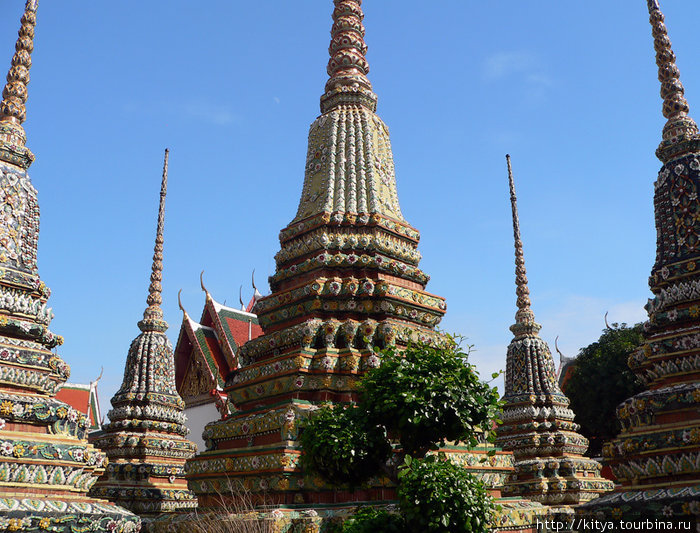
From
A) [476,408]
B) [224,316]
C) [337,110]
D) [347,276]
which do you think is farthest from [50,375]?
[224,316]

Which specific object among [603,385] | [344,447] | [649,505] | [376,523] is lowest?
[376,523]

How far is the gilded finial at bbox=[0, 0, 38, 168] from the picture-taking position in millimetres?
8211

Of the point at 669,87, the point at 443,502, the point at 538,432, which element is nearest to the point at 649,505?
the point at 443,502

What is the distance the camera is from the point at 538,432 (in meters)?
14.2

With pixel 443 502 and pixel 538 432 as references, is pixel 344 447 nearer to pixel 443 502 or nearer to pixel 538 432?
pixel 443 502

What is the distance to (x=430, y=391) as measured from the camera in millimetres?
6133

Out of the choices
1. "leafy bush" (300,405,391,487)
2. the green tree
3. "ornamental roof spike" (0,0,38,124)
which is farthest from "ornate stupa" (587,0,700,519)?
"ornamental roof spike" (0,0,38,124)

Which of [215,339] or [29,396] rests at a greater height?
[215,339]

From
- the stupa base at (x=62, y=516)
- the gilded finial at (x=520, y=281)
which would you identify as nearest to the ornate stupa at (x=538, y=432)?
the gilded finial at (x=520, y=281)

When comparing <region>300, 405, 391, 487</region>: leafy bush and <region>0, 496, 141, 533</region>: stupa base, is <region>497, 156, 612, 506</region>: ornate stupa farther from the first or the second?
<region>0, 496, 141, 533</region>: stupa base

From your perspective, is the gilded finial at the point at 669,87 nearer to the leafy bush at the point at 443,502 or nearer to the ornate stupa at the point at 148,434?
the leafy bush at the point at 443,502

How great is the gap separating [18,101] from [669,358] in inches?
351

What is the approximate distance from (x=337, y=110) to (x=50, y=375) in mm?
6654

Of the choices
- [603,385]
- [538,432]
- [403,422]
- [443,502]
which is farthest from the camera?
[603,385]
